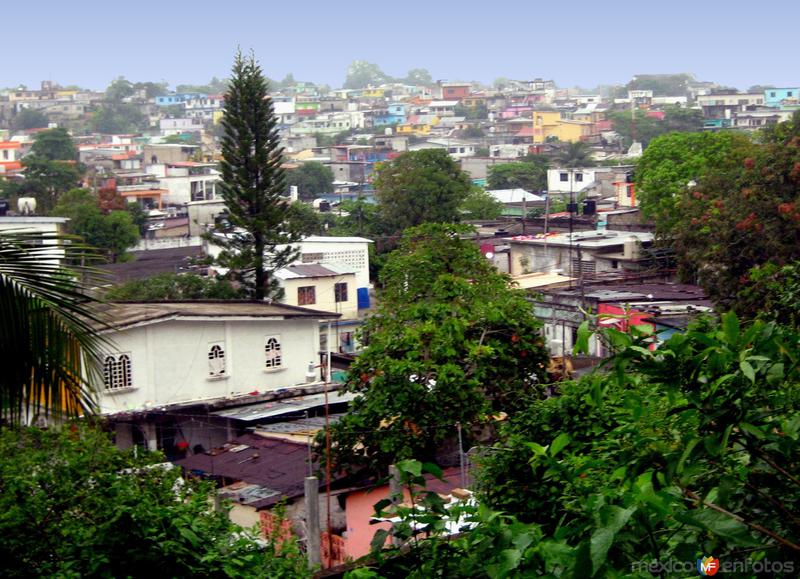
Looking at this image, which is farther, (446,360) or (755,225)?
(755,225)

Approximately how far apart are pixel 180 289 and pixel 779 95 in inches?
3335

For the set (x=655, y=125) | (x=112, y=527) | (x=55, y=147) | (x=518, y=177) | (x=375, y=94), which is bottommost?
(x=112, y=527)

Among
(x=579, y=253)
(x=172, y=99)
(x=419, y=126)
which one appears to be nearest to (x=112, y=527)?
(x=579, y=253)

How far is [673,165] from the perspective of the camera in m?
26.3

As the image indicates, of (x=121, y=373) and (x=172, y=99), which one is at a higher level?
(x=172, y=99)

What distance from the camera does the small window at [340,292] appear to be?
21.3 m

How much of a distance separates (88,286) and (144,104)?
11664 centimetres

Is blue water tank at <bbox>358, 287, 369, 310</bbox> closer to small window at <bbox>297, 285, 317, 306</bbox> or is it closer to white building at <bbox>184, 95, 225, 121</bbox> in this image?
small window at <bbox>297, 285, 317, 306</bbox>

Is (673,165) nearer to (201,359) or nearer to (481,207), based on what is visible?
(481,207)

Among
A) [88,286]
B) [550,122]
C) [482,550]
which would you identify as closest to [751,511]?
[482,550]

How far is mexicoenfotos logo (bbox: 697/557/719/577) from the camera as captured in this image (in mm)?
2729

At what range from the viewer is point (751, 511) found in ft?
9.52

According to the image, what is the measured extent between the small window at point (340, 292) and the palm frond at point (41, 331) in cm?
1730

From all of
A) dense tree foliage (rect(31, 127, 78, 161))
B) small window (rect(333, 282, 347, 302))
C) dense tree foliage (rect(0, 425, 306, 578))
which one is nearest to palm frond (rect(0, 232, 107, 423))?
dense tree foliage (rect(0, 425, 306, 578))
